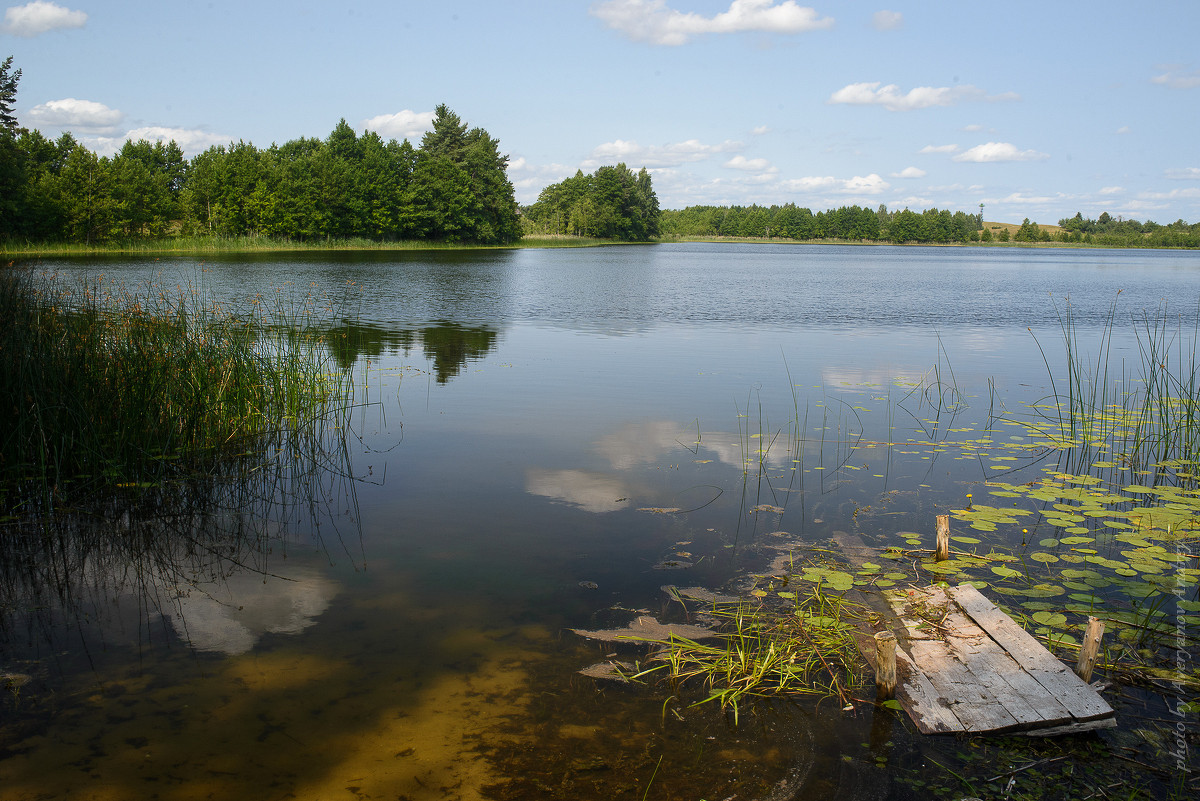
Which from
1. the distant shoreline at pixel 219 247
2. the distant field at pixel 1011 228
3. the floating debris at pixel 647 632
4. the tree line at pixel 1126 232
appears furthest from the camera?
the distant field at pixel 1011 228

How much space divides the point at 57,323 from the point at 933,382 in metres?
11.2

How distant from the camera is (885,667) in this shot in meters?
3.51

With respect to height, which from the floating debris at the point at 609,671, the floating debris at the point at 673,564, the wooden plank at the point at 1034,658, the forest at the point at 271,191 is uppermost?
the forest at the point at 271,191

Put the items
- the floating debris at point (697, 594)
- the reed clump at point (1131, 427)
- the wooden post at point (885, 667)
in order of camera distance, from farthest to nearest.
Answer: the reed clump at point (1131, 427) < the floating debris at point (697, 594) < the wooden post at point (885, 667)

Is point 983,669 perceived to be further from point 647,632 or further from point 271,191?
point 271,191

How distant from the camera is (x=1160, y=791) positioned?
2938mm

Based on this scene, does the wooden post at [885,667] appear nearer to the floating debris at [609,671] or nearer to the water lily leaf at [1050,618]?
the floating debris at [609,671]

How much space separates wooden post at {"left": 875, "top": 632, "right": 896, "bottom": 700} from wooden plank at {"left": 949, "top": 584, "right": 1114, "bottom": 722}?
2.21 feet

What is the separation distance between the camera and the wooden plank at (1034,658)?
324 centimetres

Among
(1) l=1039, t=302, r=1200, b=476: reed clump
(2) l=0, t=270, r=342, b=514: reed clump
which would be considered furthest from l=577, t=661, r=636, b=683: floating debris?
(1) l=1039, t=302, r=1200, b=476: reed clump

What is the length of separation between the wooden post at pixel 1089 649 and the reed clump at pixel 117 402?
6.25 m

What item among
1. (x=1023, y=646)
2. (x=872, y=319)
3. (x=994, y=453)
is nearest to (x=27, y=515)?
(x=1023, y=646)

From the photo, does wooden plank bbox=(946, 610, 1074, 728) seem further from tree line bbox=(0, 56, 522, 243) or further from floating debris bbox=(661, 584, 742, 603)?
tree line bbox=(0, 56, 522, 243)

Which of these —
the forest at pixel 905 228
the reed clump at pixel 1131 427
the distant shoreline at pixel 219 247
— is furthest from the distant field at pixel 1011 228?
the reed clump at pixel 1131 427
